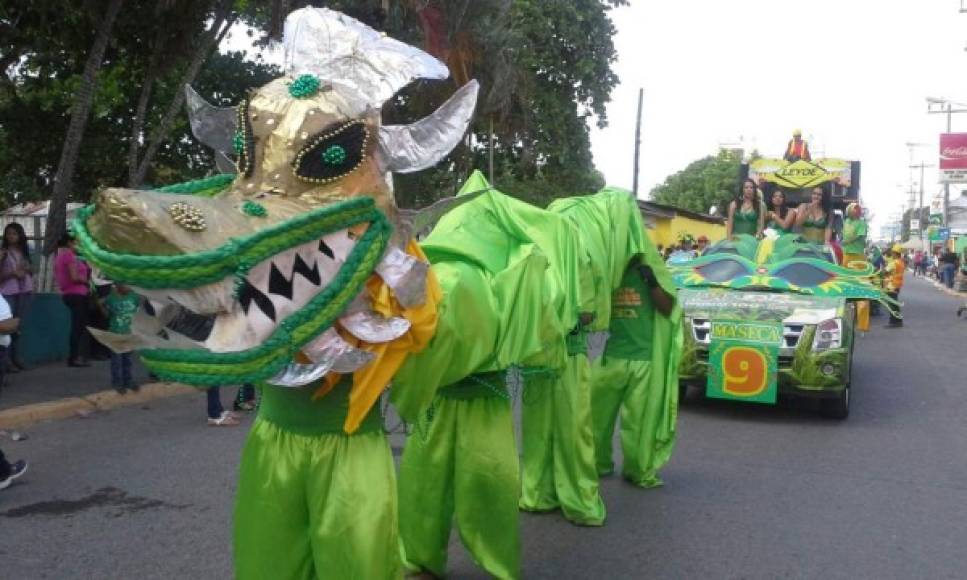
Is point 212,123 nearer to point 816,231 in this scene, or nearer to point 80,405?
point 80,405

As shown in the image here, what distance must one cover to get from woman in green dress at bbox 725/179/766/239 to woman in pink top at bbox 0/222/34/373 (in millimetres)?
7867

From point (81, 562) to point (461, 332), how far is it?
2.78m

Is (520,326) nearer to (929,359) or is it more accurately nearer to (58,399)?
(58,399)

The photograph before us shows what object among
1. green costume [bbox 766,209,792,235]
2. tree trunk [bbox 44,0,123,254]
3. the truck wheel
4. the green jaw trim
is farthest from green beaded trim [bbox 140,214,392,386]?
green costume [bbox 766,209,792,235]

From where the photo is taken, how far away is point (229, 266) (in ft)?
7.56

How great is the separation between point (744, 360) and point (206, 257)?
21.8 feet

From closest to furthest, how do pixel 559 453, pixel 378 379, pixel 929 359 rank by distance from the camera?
1. pixel 378 379
2. pixel 559 453
3. pixel 929 359

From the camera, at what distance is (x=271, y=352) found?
2.42 meters

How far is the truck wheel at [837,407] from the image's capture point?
8.52 m

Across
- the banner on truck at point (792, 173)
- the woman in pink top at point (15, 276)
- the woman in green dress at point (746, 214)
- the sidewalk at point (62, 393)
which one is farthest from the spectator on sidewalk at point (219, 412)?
the banner on truck at point (792, 173)

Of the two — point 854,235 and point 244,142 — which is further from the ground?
point 244,142

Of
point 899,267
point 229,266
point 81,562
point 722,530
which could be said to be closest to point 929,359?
point 899,267

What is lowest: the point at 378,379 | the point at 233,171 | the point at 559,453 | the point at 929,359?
the point at 929,359

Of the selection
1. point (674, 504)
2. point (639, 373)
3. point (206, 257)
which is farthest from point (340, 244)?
point (674, 504)
